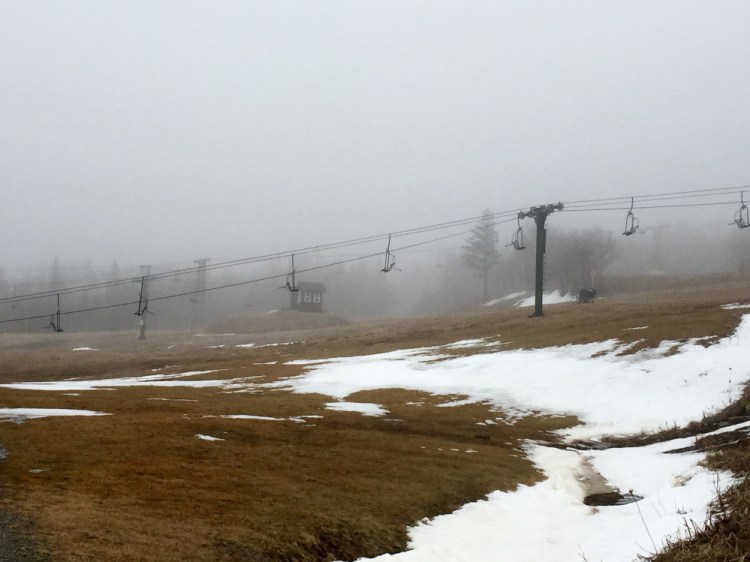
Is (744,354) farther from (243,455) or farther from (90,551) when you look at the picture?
(90,551)

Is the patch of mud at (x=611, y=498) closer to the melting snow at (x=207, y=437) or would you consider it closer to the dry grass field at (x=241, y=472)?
the dry grass field at (x=241, y=472)

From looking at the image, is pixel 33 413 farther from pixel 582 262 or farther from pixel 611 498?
pixel 582 262

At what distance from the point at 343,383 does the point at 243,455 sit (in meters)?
21.8

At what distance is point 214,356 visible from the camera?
60.6 metres

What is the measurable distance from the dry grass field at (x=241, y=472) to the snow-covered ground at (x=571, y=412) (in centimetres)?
98

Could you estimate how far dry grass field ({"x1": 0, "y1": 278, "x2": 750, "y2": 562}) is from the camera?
899 centimetres

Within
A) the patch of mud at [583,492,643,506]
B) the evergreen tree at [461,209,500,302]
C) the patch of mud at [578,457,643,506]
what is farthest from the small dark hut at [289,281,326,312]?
the patch of mud at [583,492,643,506]

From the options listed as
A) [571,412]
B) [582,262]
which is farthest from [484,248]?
[571,412]

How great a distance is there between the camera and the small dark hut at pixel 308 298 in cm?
11538

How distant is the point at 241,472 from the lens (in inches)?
533

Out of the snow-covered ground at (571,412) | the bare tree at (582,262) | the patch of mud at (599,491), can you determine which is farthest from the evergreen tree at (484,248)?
the patch of mud at (599,491)

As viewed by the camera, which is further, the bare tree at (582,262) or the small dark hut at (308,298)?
the small dark hut at (308,298)

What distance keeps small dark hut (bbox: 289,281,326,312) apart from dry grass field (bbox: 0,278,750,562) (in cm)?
8050

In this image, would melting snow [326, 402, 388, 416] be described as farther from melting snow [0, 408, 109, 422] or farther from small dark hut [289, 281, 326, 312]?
small dark hut [289, 281, 326, 312]
